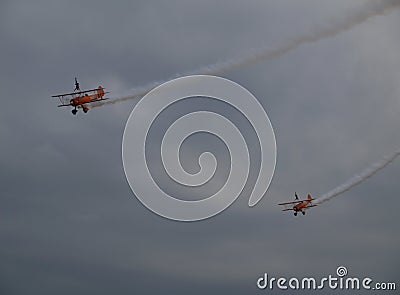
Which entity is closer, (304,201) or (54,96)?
(54,96)

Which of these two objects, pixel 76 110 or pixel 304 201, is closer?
pixel 76 110

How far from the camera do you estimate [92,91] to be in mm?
74188

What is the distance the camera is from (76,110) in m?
72.8

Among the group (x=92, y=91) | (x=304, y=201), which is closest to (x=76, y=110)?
(x=92, y=91)

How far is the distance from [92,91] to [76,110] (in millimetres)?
3316

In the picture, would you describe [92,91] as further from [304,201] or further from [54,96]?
[304,201]

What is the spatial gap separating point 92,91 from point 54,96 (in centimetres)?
484

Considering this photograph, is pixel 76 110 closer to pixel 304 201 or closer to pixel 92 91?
pixel 92 91

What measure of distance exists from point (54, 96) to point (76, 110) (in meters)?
3.99

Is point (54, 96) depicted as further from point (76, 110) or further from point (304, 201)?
point (304, 201)

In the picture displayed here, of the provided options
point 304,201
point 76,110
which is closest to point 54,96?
point 76,110

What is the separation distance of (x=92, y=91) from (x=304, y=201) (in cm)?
3761

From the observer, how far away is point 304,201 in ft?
301
